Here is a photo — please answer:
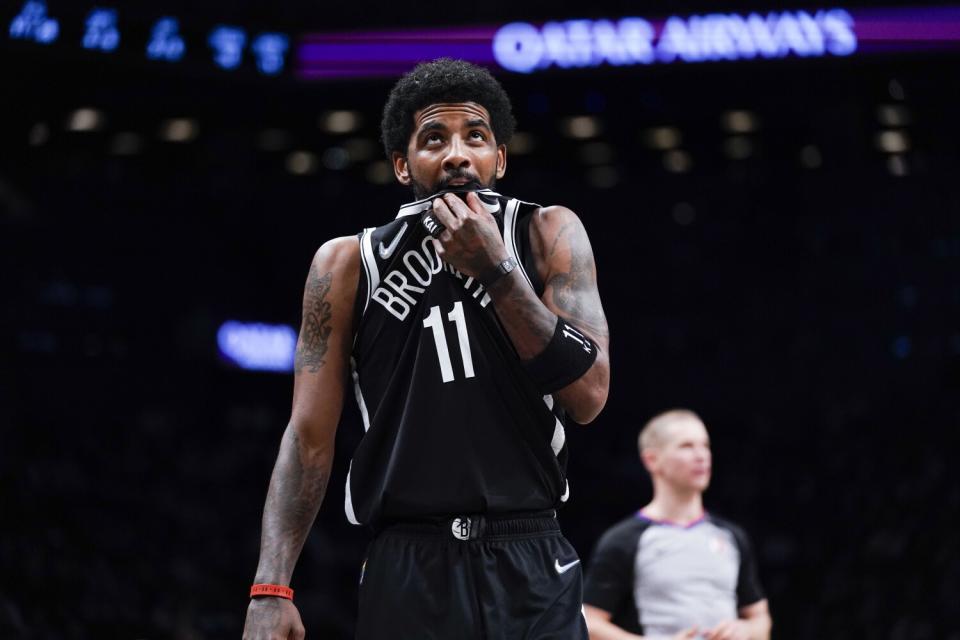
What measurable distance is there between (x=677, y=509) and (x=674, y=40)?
6.19m

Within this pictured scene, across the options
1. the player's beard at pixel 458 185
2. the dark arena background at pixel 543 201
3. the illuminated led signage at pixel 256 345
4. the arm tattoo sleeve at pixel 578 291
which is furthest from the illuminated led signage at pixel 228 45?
the arm tattoo sleeve at pixel 578 291

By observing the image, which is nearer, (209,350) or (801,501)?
(801,501)

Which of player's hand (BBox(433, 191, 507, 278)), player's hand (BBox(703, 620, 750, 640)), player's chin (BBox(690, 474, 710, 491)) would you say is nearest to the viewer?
player's hand (BBox(433, 191, 507, 278))

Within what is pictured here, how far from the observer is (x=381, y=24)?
35.9 feet

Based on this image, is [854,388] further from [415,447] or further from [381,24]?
[415,447]

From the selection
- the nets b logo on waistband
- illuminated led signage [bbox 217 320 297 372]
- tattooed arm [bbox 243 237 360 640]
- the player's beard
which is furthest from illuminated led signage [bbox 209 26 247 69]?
the nets b logo on waistband

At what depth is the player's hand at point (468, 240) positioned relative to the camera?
7.68 ft

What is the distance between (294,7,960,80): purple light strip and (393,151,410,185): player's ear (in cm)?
777

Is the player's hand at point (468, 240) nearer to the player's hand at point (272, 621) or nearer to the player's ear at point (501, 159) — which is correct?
the player's ear at point (501, 159)

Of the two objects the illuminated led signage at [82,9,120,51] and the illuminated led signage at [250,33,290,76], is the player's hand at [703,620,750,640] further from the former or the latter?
the illuminated led signage at [82,9,120,51]

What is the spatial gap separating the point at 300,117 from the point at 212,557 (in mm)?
4943

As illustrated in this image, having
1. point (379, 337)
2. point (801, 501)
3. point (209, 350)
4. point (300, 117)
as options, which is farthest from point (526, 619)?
point (209, 350)

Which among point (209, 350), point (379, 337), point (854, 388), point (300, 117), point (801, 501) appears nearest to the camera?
point (379, 337)

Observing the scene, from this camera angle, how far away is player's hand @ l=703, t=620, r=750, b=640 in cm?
485
